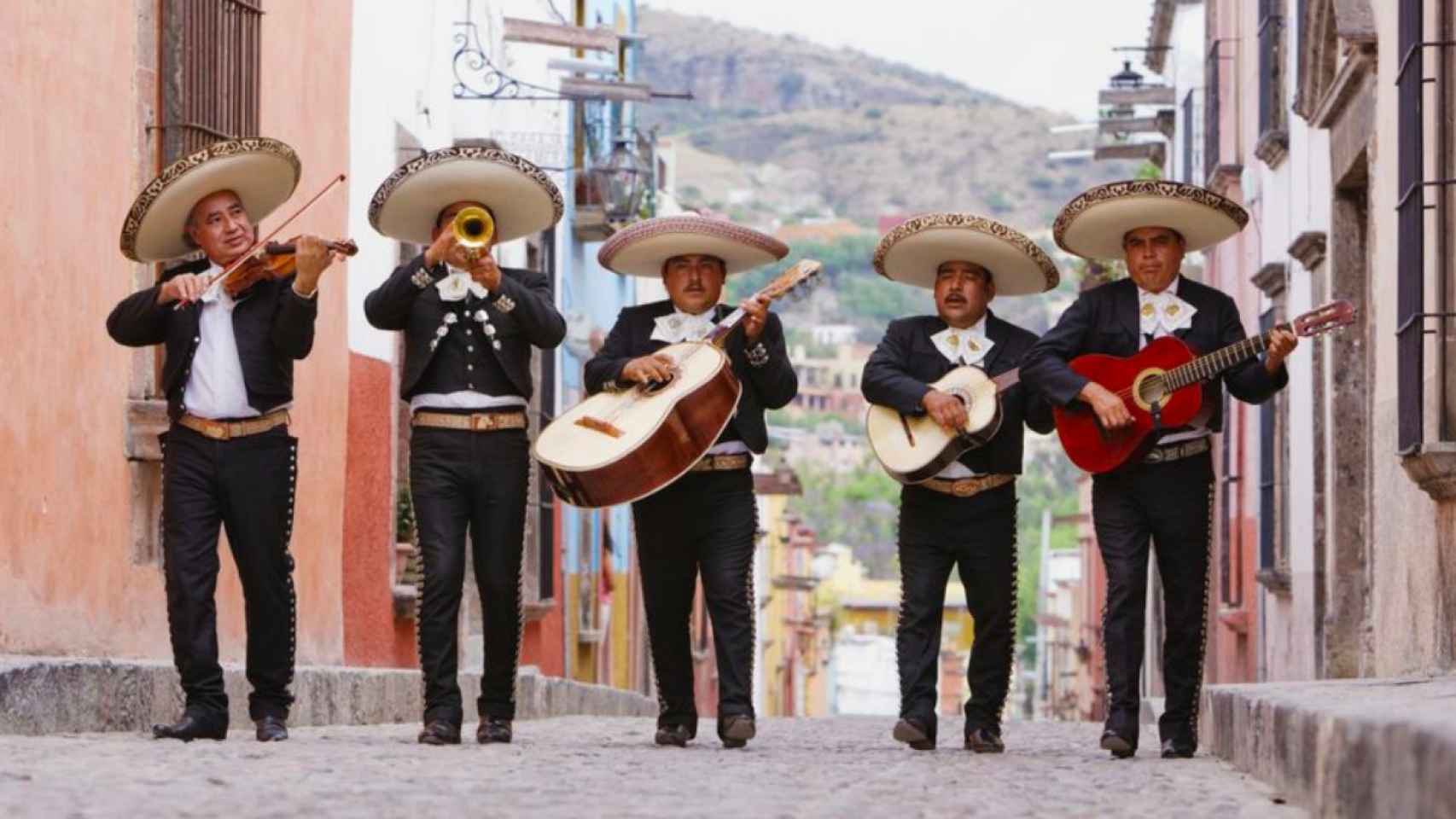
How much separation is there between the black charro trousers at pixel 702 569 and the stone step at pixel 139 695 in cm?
157


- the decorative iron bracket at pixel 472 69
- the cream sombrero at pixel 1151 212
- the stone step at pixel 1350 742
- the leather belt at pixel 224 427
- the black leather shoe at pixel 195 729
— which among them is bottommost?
the black leather shoe at pixel 195 729

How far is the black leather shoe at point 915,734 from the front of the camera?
10875mm

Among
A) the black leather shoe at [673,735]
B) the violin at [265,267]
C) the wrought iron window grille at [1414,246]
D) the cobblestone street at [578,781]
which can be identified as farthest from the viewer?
the wrought iron window grille at [1414,246]

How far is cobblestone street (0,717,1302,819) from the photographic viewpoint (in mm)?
7258

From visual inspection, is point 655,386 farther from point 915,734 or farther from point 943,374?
point 915,734

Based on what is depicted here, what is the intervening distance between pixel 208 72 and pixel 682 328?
3985 millimetres

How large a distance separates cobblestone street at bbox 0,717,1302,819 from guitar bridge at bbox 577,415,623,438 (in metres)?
1.12

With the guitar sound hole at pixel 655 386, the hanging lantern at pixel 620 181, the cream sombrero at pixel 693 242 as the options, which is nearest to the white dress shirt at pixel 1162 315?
the cream sombrero at pixel 693 242

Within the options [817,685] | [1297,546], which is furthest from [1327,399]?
[817,685]

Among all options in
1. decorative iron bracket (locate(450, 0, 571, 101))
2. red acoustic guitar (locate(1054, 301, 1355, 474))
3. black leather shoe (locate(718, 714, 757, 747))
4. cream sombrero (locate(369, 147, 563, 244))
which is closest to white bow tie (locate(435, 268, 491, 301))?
cream sombrero (locate(369, 147, 563, 244))

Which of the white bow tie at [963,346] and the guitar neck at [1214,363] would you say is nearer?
the guitar neck at [1214,363]

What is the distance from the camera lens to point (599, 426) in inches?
416

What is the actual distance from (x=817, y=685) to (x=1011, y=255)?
66.0 m

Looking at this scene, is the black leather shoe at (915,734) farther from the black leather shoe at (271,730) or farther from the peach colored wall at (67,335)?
the peach colored wall at (67,335)
